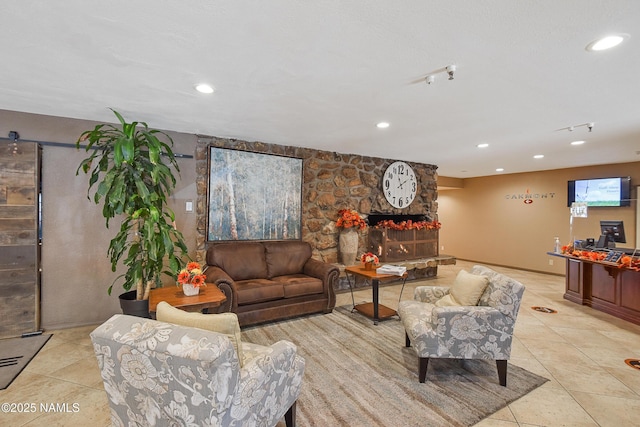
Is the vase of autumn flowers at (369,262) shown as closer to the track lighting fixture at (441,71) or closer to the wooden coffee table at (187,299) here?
the wooden coffee table at (187,299)

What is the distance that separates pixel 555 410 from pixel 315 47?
2.93m

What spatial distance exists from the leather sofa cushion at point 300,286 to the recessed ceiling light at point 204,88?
2299mm

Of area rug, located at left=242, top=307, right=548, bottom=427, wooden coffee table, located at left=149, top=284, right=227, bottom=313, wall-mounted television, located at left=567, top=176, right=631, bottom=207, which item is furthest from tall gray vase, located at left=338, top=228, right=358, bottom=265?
wall-mounted television, located at left=567, top=176, right=631, bottom=207

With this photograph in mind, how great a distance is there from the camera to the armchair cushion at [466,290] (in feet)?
8.11

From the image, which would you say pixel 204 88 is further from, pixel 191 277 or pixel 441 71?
pixel 441 71

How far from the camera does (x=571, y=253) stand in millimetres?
4715

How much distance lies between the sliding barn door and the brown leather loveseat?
1.75m

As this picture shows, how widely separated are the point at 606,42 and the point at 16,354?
5137 millimetres

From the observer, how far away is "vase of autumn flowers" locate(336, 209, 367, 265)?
4863 mm

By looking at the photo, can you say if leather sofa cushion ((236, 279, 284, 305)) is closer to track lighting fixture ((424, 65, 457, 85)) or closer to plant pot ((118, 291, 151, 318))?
plant pot ((118, 291, 151, 318))

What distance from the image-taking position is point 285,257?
4.24 meters

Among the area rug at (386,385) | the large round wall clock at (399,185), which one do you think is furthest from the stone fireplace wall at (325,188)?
the area rug at (386,385)

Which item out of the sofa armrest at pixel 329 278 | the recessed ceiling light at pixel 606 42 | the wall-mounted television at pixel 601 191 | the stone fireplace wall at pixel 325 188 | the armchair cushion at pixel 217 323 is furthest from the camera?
the wall-mounted television at pixel 601 191

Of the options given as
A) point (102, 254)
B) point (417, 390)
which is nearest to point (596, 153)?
point (417, 390)
